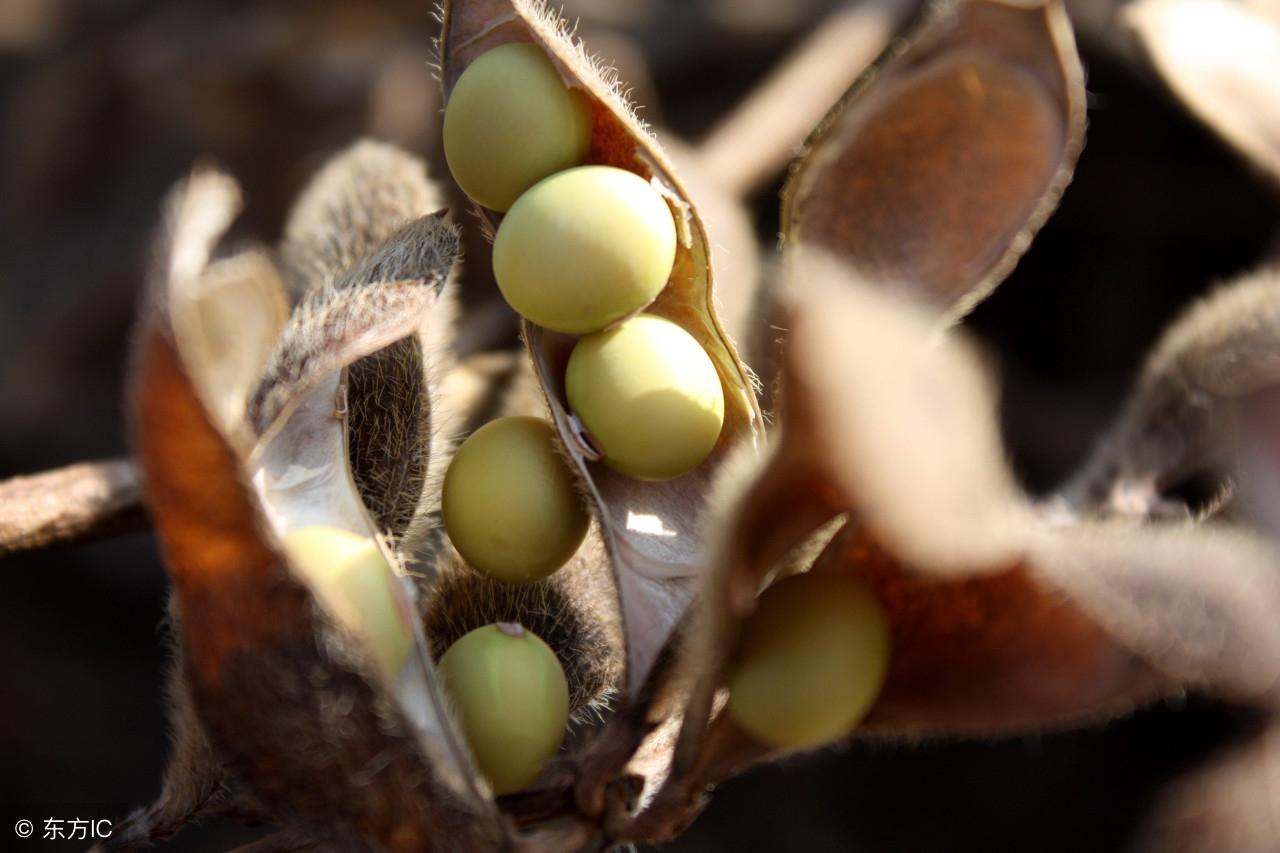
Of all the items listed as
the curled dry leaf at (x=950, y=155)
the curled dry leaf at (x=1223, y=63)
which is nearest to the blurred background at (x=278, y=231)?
the curled dry leaf at (x=1223, y=63)

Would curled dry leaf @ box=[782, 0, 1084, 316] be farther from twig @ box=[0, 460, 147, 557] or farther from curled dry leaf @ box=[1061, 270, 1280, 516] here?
twig @ box=[0, 460, 147, 557]

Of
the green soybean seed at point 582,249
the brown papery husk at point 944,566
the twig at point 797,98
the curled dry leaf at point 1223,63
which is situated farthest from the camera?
the twig at point 797,98

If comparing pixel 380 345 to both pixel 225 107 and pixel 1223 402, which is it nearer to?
pixel 1223 402

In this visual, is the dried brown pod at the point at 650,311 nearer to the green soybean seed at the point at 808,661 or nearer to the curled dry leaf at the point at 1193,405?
the green soybean seed at the point at 808,661

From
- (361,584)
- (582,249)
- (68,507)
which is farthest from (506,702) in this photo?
(68,507)

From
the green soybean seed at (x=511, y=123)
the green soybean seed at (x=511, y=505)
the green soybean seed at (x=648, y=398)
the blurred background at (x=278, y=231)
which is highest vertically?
the green soybean seed at (x=511, y=123)

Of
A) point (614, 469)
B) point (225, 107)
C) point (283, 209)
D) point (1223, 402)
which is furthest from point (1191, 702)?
point (225, 107)

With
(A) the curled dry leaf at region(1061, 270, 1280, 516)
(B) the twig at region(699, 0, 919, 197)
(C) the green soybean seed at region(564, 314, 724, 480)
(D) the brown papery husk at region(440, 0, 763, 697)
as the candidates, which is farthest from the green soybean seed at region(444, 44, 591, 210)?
(B) the twig at region(699, 0, 919, 197)
